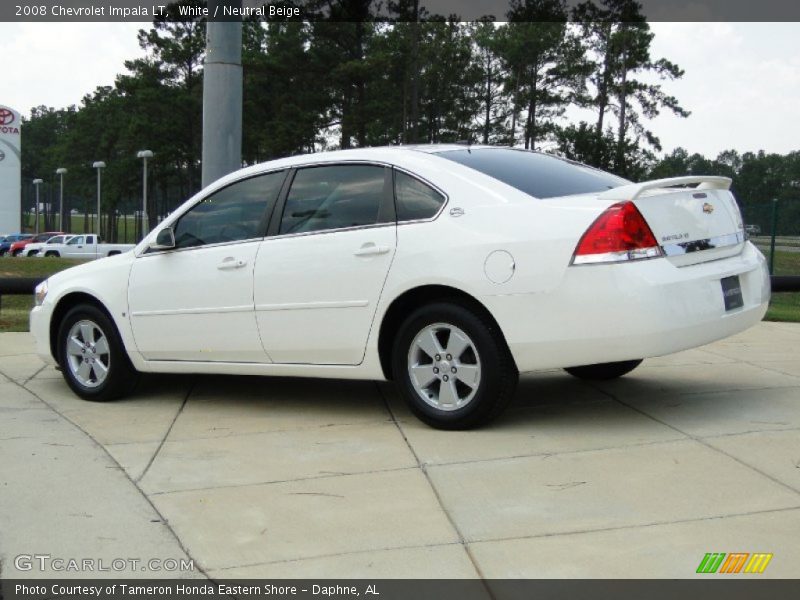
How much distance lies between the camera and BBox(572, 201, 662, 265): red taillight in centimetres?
511

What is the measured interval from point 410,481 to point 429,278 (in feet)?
4.04

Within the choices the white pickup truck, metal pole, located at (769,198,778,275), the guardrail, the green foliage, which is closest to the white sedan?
the guardrail

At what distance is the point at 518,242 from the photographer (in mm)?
5254

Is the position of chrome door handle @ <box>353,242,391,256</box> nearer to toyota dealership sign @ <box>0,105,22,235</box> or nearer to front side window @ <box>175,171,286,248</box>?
front side window @ <box>175,171,286,248</box>

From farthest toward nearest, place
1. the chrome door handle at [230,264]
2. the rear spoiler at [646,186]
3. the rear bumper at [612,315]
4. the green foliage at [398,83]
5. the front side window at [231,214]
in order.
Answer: the green foliage at [398,83] < the front side window at [231,214] < the chrome door handle at [230,264] < the rear spoiler at [646,186] < the rear bumper at [612,315]

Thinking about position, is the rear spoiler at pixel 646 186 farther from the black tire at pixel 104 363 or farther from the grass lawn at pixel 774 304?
the grass lawn at pixel 774 304

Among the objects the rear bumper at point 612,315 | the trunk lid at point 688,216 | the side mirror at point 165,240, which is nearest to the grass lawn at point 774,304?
the side mirror at point 165,240

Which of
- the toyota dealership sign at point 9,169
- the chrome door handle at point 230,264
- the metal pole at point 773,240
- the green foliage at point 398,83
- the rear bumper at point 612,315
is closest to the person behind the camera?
the rear bumper at point 612,315

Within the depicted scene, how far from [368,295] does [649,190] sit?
1.64m

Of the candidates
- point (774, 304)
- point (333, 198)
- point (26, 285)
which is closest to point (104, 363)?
point (333, 198)

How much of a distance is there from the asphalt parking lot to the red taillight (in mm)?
953

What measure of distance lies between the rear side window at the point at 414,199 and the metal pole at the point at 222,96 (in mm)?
4047

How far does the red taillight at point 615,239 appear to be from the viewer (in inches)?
201
